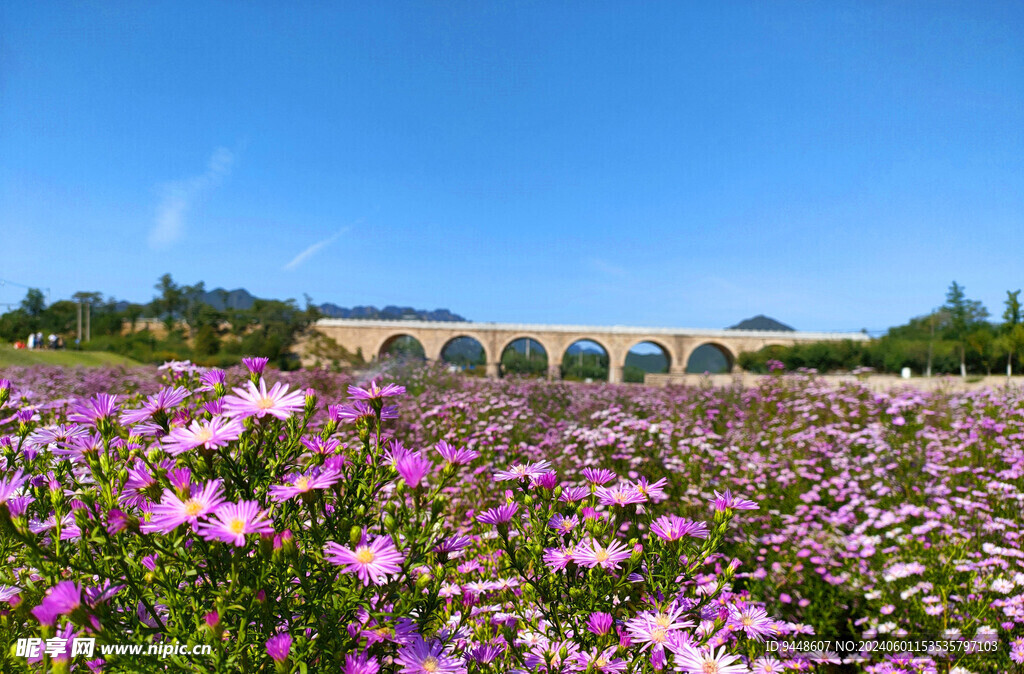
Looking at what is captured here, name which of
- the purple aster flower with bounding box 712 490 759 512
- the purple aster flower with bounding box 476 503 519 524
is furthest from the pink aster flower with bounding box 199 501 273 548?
the purple aster flower with bounding box 712 490 759 512

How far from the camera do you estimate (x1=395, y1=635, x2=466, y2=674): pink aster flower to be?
0.93 metres

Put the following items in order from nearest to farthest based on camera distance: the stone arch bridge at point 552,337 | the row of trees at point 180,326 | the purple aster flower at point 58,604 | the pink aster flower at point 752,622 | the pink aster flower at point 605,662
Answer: the purple aster flower at point 58,604, the pink aster flower at point 605,662, the pink aster flower at point 752,622, the row of trees at point 180,326, the stone arch bridge at point 552,337

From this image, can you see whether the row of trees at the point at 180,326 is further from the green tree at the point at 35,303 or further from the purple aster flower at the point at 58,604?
the purple aster flower at the point at 58,604

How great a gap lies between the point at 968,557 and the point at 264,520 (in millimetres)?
2993

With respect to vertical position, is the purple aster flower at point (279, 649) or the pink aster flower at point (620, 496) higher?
the pink aster flower at point (620, 496)

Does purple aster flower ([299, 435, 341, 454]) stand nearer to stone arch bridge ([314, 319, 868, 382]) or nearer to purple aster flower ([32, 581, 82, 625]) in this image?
purple aster flower ([32, 581, 82, 625])

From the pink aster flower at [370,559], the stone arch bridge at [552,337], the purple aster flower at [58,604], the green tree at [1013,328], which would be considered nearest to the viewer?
the purple aster flower at [58,604]

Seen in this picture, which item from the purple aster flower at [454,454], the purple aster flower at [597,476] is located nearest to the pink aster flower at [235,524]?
the purple aster flower at [454,454]

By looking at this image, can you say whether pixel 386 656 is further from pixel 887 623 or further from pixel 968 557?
pixel 968 557

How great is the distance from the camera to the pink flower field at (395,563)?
86 centimetres

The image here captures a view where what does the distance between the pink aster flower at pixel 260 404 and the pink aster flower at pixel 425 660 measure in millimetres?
453

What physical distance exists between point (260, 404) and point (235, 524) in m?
0.21

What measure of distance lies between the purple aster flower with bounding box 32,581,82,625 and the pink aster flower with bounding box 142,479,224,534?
107 millimetres

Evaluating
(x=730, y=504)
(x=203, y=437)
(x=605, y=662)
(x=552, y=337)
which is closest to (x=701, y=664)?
(x=605, y=662)
